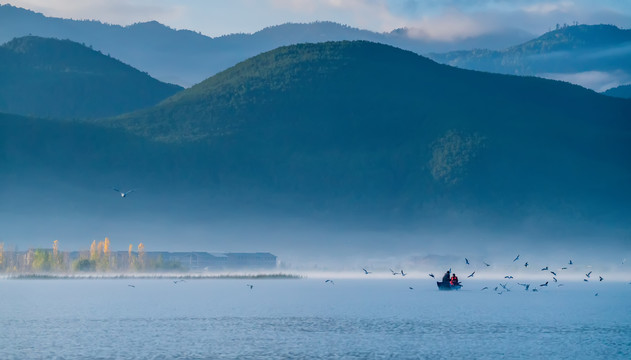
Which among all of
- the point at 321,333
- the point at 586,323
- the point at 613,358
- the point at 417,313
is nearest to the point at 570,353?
the point at 613,358

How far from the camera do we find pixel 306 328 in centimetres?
11375

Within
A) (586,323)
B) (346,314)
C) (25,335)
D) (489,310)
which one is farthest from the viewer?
(489,310)

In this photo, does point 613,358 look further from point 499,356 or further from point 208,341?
point 208,341

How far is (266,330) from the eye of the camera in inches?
4348

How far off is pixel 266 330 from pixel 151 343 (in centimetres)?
1757

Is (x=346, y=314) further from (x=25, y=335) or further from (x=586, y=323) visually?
(x=25, y=335)

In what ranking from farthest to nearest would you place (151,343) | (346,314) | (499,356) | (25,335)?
(346,314)
(25,335)
(151,343)
(499,356)

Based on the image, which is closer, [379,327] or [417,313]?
[379,327]

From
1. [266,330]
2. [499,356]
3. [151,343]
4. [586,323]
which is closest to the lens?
[499,356]

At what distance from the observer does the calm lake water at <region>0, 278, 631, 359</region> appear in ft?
295

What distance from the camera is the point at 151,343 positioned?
95.6 m

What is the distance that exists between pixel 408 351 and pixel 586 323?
40.2 m

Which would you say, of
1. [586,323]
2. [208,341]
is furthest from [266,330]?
[586,323]

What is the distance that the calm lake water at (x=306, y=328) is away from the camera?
90.1 metres
